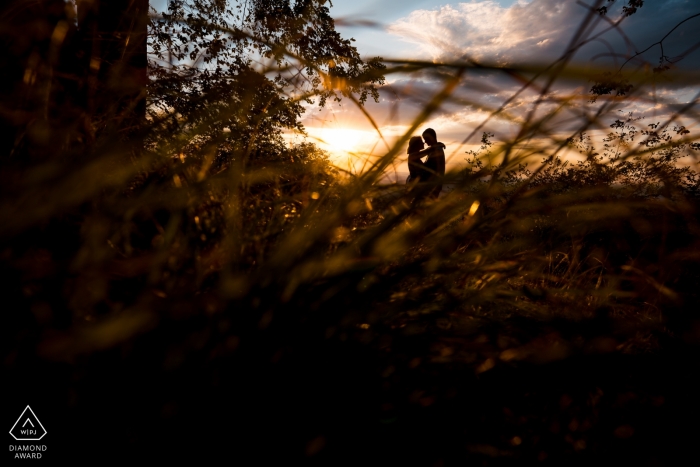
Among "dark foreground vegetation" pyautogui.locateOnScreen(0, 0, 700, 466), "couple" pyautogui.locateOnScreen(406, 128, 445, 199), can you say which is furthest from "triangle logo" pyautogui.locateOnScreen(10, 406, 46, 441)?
"couple" pyautogui.locateOnScreen(406, 128, 445, 199)

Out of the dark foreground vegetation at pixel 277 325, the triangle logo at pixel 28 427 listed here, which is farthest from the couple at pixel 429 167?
Result: the triangle logo at pixel 28 427

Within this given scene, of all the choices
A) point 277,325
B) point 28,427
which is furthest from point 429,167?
point 28,427

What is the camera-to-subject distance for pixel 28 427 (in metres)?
0.51

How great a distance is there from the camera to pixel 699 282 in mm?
1507

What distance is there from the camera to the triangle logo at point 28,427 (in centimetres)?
50

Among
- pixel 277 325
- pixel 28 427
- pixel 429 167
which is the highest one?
pixel 429 167

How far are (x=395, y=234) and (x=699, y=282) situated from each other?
1605 millimetres

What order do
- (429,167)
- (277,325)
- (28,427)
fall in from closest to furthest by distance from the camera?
(28,427), (277,325), (429,167)

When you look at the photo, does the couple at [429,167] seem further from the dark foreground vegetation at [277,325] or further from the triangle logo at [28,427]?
the triangle logo at [28,427]

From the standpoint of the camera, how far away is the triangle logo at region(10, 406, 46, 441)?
0.50 m

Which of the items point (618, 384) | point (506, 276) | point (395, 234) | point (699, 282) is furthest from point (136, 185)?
point (699, 282)

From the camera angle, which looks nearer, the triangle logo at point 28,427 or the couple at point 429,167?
the triangle logo at point 28,427

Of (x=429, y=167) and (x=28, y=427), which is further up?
(x=429, y=167)

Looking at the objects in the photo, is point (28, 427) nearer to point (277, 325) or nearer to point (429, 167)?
point (277, 325)
